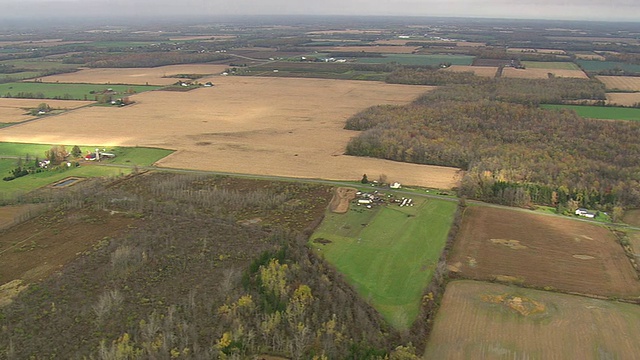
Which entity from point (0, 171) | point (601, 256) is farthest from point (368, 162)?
point (0, 171)

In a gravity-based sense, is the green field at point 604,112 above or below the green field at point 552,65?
below

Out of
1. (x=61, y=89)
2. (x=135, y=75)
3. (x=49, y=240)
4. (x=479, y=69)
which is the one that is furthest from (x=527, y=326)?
(x=135, y=75)

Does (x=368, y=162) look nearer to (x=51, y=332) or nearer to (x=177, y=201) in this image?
(x=177, y=201)

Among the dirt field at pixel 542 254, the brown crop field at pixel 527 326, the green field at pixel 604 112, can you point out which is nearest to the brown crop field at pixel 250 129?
the dirt field at pixel 542 254

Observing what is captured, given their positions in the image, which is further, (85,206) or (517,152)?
(517,152)

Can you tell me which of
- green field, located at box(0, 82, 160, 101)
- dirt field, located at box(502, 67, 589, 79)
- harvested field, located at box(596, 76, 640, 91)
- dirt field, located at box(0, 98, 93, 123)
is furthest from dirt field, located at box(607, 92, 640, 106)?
dirt field, located at box(0, 98, 93, 123)

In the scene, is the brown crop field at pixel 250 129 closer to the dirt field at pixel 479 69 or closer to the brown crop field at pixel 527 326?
the brown crop field at pixel 527 326
